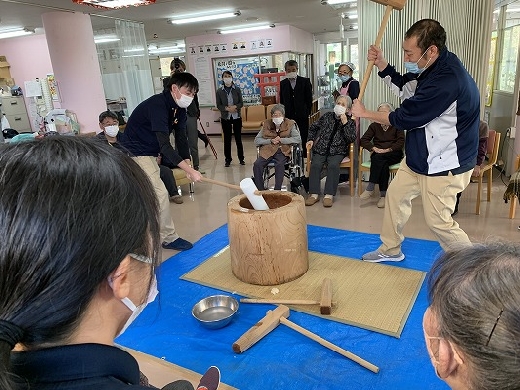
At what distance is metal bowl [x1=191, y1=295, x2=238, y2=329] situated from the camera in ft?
6.26

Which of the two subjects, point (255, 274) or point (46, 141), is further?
point (255, 274)

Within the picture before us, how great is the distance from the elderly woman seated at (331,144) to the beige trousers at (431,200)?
1454 millimetres

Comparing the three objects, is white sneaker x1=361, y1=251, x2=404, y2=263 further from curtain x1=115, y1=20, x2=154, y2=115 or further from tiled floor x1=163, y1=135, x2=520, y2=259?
curtain x1=115, y1=20, x2=154, y2=115

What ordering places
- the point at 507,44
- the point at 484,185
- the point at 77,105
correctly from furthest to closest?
the point at 77,105 → the point at 507,44 → the point at 484,185

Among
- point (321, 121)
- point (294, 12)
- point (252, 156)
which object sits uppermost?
point (294, 12)

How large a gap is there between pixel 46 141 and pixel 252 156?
578cm

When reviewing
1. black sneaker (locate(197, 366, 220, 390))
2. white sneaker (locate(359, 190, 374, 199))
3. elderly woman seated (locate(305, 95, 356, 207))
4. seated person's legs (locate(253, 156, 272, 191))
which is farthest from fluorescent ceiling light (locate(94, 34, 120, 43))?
black sneaker (locate(197, 366, 220, 390))

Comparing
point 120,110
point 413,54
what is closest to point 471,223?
point 413,54

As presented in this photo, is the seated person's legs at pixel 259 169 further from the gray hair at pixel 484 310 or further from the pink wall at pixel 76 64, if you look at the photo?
the gray hair at pixel 484 310

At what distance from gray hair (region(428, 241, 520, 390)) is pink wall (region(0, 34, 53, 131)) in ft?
29.8

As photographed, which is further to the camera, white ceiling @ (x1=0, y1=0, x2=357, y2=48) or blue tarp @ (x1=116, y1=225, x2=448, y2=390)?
white ceiling @ (x1=0, y1=0, x2=357, y2=48)

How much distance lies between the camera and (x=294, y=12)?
641cm

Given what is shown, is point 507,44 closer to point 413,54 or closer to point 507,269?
point 413,54

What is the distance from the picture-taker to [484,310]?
0.59 meters
